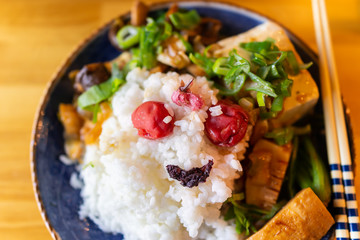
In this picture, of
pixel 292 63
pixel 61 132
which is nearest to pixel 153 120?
pixel 61 132

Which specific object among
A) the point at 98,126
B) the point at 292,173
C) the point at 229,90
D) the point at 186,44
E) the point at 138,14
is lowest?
the point at 292,173

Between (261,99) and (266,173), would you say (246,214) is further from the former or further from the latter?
(261,99)

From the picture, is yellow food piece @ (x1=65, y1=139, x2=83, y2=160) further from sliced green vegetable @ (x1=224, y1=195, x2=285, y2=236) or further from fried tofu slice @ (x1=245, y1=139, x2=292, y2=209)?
fried tofu slice @ (x1=245, y1=139, x2=292, y2=209)

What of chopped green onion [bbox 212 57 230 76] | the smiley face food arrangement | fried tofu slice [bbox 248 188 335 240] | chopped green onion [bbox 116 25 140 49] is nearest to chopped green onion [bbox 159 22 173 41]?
the smiley face food arrangement

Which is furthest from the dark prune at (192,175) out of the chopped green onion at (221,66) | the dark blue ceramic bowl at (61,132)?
Answer: the dark blue ceramic bowl at (61,132)

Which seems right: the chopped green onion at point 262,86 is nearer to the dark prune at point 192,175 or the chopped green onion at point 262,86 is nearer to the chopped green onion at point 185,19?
the dark prune at point 192,175
